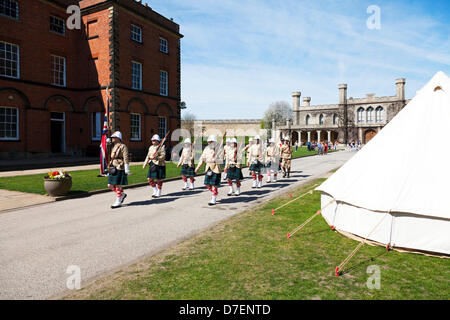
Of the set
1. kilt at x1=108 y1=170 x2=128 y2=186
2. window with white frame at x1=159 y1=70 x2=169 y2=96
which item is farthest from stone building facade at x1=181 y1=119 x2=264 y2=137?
kilt at x1=108 y1=170 x2=128 y2=186

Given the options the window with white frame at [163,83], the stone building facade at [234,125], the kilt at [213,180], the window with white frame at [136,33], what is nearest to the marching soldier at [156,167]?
the kilt at [213,180]

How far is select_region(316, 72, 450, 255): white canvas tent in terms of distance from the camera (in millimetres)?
5117

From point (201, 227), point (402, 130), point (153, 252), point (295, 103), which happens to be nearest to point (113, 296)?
point (153, 252)

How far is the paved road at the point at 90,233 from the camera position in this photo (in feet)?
14.7

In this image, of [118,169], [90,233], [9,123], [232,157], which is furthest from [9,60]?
[90,233]

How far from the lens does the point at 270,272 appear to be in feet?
14.6

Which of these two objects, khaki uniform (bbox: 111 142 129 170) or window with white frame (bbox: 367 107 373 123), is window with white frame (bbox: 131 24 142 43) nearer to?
khaki uniform (bbox: 111 142 129 170)

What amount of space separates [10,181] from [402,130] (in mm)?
14238

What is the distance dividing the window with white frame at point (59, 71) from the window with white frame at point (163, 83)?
303 inches

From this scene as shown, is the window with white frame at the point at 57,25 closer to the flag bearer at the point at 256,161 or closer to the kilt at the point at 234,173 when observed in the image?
the flag bearer at the point at 256,161

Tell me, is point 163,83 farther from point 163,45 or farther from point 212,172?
point 212,172

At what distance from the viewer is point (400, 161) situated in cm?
587

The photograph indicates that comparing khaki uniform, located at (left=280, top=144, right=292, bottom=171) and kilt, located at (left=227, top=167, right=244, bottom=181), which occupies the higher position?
khaki uniform, located at (left=280, top=144, right=292, bottom=171)

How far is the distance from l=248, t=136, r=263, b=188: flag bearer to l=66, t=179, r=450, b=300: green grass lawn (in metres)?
6.57
